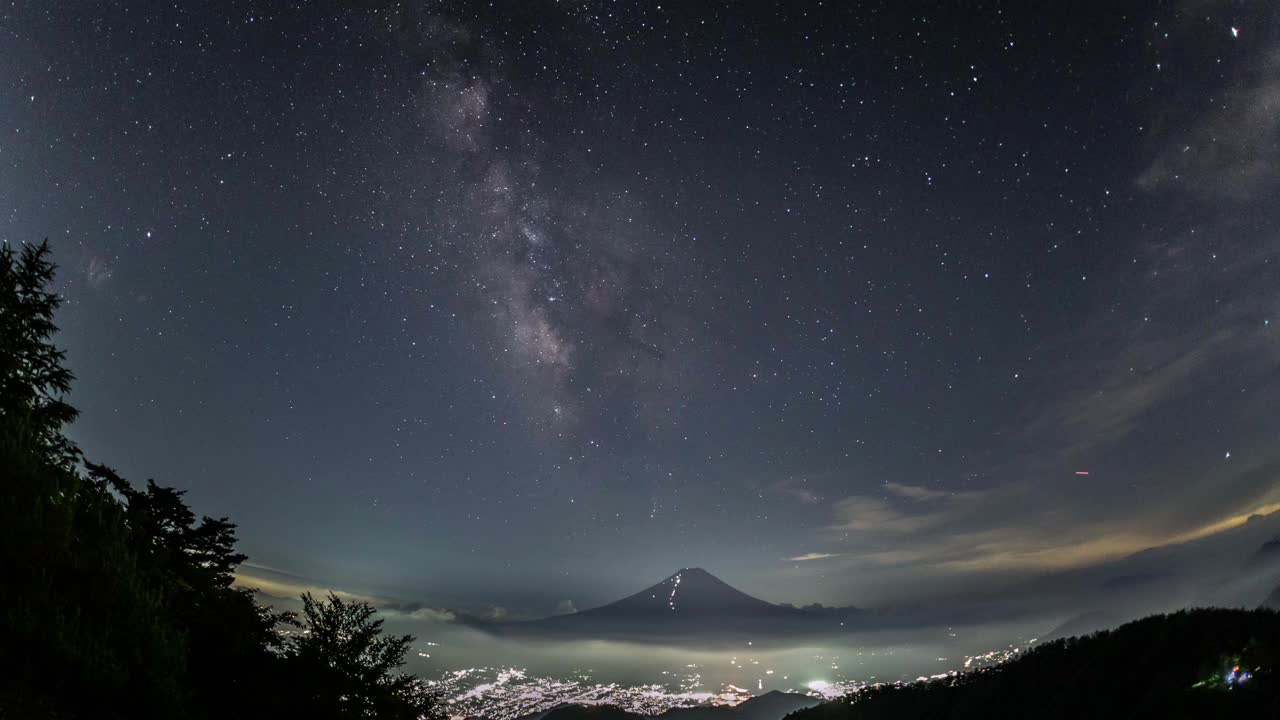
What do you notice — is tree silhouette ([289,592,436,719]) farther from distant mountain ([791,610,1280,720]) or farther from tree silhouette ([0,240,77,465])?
distant mountain ([791,610,1280,720])

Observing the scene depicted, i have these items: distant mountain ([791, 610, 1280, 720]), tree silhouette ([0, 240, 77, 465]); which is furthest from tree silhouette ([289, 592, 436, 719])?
distant mountain ([791, 610, 1280, 720])

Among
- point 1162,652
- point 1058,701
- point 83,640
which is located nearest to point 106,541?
point 83,640

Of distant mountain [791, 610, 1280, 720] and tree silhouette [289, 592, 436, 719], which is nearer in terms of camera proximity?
tree silhouette [289, 592, 436, 719]

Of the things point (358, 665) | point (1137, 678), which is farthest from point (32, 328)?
point (1137, 678)

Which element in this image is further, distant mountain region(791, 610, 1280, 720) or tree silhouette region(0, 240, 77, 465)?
distant mountain region(791, 610, 1280, 720)

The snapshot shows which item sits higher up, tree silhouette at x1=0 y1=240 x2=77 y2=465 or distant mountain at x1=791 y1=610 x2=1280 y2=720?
tree silhouette at x1=0 y1=240 x2=77 y2=465

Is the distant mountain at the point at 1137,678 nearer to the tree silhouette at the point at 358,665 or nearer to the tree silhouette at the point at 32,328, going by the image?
the tree silhouette at the point at 358,665

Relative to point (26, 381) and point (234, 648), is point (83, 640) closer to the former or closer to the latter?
point (234, 648)

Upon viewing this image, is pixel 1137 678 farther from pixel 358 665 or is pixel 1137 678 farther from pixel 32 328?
pixel 32 328
